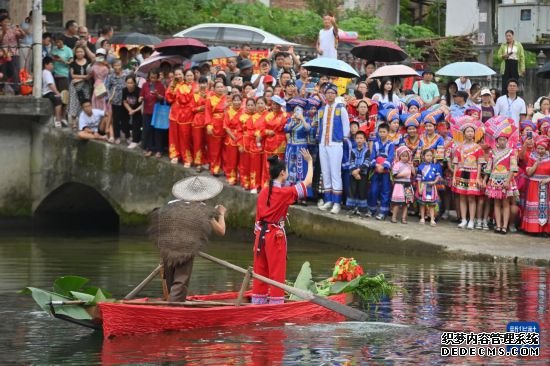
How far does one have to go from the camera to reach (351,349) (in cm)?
1362

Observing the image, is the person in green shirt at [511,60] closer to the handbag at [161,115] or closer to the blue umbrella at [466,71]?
the blue umbrella at [466,71]

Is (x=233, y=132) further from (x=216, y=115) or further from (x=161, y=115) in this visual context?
(x=161, y=115)

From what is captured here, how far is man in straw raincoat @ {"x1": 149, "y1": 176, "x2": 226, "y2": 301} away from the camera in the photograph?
14461mm

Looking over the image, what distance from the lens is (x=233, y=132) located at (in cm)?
2333

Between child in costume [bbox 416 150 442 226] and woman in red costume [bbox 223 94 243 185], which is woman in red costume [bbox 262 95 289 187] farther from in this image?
child in costume [bbox 416 150 442 226]

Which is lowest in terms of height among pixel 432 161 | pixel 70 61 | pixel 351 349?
pixel 351 349

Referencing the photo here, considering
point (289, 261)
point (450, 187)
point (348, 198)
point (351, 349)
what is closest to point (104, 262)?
point (289, 261)

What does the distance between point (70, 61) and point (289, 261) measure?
7.52 m

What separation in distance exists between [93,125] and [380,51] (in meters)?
5.53

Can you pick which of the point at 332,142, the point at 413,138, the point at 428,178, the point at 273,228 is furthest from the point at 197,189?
the point at 413,138

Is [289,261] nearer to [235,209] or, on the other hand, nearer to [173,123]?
[235,209]

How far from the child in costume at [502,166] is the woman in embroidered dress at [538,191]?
319mm

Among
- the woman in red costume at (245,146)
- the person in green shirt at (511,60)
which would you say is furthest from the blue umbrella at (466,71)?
the woman in red costume at (245,146)

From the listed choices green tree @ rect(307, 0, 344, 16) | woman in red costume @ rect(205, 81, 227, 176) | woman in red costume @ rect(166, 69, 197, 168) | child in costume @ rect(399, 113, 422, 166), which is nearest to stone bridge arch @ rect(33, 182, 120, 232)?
woman in red costume @ rect(166, 69, 197, 168)
